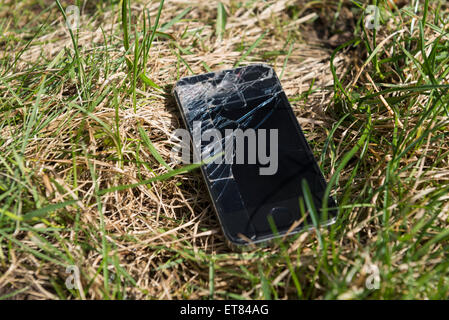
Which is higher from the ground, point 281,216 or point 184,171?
point 184,171

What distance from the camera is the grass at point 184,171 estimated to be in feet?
4.15

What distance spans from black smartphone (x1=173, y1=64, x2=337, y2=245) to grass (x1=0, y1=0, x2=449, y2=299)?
0.06 m

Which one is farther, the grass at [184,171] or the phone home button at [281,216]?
the phone home button at [281,216]

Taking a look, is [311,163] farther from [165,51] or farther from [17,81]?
[17,81]

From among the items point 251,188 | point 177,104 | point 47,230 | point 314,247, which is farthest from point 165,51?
point 314,247

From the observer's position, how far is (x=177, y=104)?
1.69 meters

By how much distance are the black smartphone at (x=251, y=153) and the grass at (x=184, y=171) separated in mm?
63

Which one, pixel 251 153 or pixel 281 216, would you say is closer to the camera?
pixel 281 216

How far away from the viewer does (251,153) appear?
5.05ft

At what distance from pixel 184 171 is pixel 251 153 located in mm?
273

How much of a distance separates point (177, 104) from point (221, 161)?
0.34m

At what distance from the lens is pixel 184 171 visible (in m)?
1.41

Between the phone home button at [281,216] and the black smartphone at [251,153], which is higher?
the black smartphone at [251,153]
